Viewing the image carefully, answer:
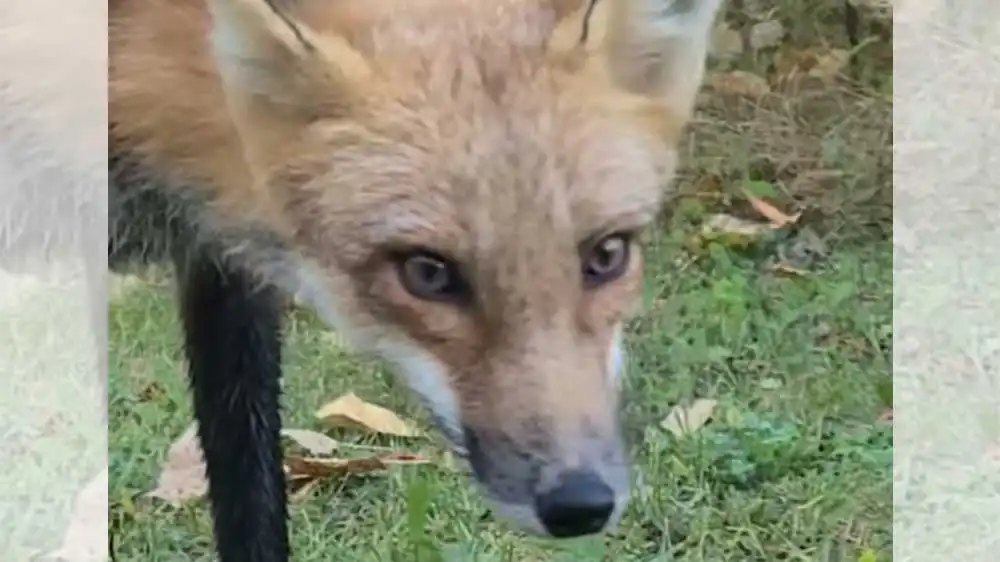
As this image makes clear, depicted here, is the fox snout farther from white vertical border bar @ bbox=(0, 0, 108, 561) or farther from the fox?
white vertical border bar @ bbox=(0, 0, 108, 561)

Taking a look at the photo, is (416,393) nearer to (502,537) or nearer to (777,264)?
(502,537)

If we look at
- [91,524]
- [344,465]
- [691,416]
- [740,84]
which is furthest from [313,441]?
[740,84]

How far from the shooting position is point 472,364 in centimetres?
88

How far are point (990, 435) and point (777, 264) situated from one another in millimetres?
202

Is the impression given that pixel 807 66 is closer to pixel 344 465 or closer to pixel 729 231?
pixel 729 231

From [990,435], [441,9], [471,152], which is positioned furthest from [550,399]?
[990,435]

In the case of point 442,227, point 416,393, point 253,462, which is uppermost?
point 442,227

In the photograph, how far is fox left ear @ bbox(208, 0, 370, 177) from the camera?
0.88 meters

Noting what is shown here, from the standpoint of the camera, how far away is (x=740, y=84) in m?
0.98

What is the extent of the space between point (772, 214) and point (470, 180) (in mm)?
246

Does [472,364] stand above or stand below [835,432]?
above

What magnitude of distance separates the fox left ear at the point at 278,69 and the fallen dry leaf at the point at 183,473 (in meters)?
0.22

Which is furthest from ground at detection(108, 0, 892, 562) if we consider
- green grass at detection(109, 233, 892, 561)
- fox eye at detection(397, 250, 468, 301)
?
fox eye at detection(397, 250, 468, 301)

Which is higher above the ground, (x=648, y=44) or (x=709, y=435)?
(x=648, y=44)
